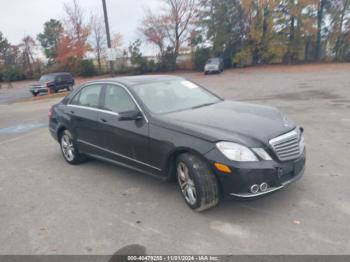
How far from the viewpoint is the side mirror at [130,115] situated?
13.2ft

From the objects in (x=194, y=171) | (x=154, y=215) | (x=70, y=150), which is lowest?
(x=154, y=215)

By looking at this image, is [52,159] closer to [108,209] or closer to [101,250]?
[108,209]

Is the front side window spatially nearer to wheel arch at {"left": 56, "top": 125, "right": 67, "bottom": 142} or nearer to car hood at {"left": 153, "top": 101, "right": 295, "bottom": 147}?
car hood at {"left": 153, "top": 101, "right": 295, "bottom": 147}

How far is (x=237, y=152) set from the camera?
3.26 metres

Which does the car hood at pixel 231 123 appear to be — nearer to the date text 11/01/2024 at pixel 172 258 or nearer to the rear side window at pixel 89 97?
the date text 11/01/2024 at pixel 172 258

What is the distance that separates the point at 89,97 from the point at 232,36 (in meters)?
36.0

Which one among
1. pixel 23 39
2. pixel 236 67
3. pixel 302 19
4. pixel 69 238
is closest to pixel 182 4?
pixel 236 67

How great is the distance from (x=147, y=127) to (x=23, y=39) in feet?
190

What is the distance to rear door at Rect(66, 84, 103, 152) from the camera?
193 inches

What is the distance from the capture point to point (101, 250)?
3062mm

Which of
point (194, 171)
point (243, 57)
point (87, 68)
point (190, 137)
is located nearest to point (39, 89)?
point (87, 68)

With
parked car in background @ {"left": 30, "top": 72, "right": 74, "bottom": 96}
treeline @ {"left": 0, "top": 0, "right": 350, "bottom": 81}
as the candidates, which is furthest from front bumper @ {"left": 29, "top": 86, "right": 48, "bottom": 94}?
treeline @ {"left": 0, "top": 0, "right": 350, "bottom": 81}

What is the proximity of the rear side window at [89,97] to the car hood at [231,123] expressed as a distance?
1536 millimetres

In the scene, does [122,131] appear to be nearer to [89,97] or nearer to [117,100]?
[117,100]
